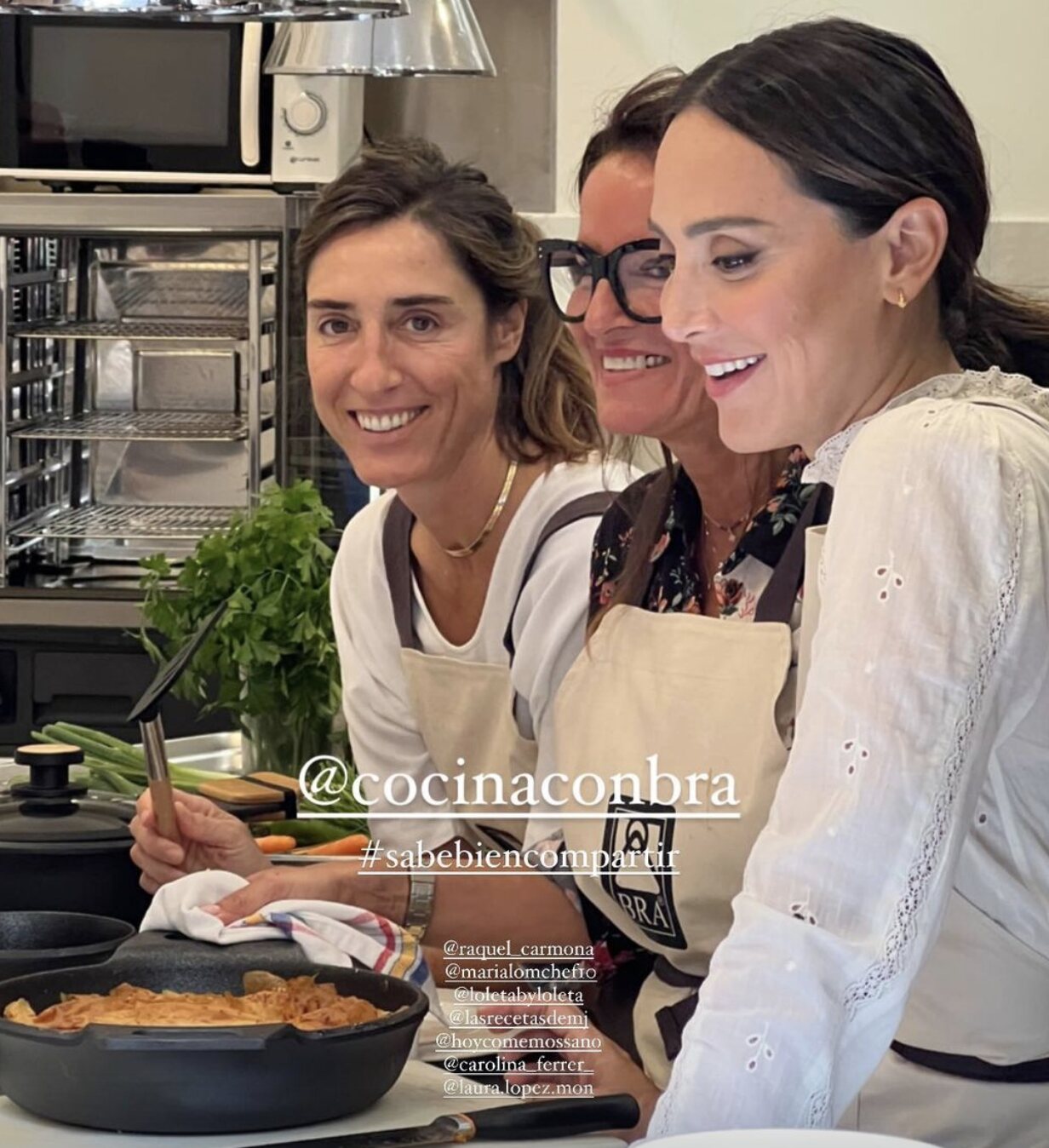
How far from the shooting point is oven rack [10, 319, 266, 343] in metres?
2.51

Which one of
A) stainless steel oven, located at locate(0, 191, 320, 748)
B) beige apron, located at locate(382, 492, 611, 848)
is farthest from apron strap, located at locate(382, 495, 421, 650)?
stainless steel oven, located at locate(0, 191, 320, 748)

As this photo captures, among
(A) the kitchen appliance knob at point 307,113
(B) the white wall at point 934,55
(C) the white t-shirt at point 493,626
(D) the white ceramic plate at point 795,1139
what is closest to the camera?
(D) the white ceramic plate at point 795,1139

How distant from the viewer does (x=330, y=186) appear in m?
1.52

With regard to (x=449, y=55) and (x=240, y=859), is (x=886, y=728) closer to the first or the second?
(x=240, y=859)

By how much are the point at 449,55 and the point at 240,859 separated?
0.85 m

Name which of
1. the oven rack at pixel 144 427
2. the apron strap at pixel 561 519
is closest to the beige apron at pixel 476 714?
the apron strap at pixel 561 519

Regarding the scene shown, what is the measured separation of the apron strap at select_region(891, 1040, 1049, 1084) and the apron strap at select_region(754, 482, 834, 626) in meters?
0.29

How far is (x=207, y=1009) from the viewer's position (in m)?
0.84

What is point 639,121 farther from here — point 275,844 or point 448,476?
point 275,844

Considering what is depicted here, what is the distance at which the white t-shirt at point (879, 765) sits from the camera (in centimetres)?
70

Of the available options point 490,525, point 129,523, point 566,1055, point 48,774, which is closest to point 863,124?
point 566,1055

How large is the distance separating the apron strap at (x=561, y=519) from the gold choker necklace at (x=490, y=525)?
59 millimetres

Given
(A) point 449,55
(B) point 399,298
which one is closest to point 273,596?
(B) point 399,298

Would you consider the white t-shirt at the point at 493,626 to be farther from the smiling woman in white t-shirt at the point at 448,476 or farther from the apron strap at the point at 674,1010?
the apron strap at the point at 674,1010
